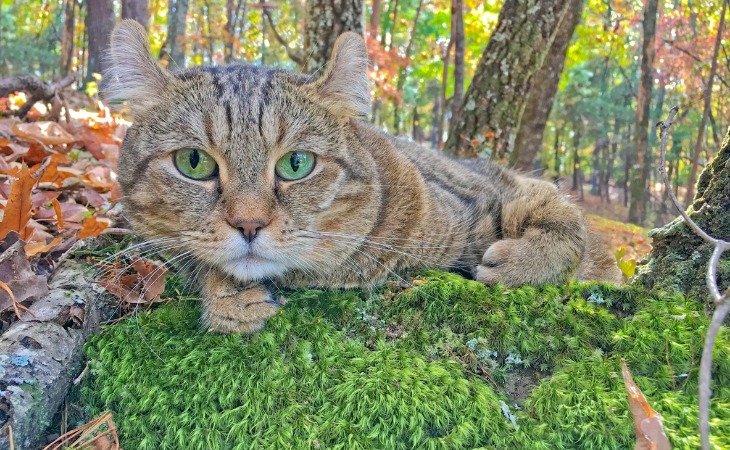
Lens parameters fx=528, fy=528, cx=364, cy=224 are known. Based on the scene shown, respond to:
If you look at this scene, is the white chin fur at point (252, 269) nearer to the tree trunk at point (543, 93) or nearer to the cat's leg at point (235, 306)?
the cat's leg at point (235, 306)

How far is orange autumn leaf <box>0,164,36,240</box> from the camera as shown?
2334 millimetres

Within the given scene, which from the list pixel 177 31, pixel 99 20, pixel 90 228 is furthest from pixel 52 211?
pixel 177 31

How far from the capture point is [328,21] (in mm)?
5539

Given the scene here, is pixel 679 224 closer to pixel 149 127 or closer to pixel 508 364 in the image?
pixel 508 364

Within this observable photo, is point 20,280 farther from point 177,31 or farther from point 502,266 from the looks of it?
point 177,31

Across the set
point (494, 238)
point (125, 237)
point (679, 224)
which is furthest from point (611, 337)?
point (125, 237)

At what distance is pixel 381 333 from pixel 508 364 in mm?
487

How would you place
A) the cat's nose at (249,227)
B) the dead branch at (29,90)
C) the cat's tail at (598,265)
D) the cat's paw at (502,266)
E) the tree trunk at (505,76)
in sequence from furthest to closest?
1. the tree trunk at (505,76)
2. the dead branch at (29,90)
3. the cat's tail at (598,265)
4. the cat's paw at (502,266)
5. the cat's nose at (249,227)

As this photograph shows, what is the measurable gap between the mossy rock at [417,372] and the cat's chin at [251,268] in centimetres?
18

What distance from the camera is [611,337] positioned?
1.90 meters

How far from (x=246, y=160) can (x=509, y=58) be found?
4279mm

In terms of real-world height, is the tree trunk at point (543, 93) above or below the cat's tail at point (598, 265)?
above

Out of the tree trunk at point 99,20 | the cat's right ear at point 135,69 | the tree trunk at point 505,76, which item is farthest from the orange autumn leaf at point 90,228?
the tree trunk at point 99,20

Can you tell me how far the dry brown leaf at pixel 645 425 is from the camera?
1.35 meters
